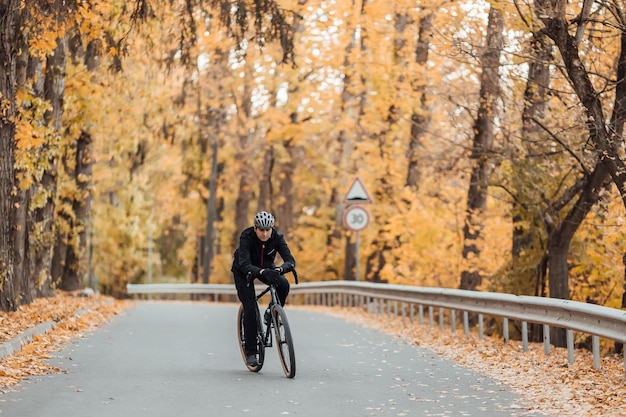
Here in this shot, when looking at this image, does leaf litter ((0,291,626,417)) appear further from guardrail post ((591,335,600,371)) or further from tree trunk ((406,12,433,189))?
tree trunk ((406,12,433,189))

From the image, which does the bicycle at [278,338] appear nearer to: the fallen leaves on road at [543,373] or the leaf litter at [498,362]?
the leaf litter at [498,362]

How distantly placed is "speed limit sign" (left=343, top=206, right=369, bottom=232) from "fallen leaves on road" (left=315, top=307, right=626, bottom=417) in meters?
7.59

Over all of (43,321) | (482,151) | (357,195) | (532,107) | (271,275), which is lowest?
(43,321)

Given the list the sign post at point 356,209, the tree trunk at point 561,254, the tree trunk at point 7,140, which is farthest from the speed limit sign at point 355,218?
the tree trunk at point 7,140

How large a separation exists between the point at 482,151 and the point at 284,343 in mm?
9715

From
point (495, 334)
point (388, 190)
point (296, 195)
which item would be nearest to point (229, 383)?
point (495, 334)

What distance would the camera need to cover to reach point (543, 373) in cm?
1259

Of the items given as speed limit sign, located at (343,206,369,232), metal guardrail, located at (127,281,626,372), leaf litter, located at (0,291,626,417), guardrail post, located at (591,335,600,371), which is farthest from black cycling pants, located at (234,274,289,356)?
speed limit sign, located at (343,206,369,232)

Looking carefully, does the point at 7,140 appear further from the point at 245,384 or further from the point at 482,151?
the point at 482,151

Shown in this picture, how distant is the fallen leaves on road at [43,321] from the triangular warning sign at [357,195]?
6129mm

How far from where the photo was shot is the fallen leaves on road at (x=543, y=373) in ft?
33.2

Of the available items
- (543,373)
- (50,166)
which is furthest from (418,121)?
(543,373)

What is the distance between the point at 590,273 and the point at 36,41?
11.0m

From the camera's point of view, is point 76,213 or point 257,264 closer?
point 257,264
